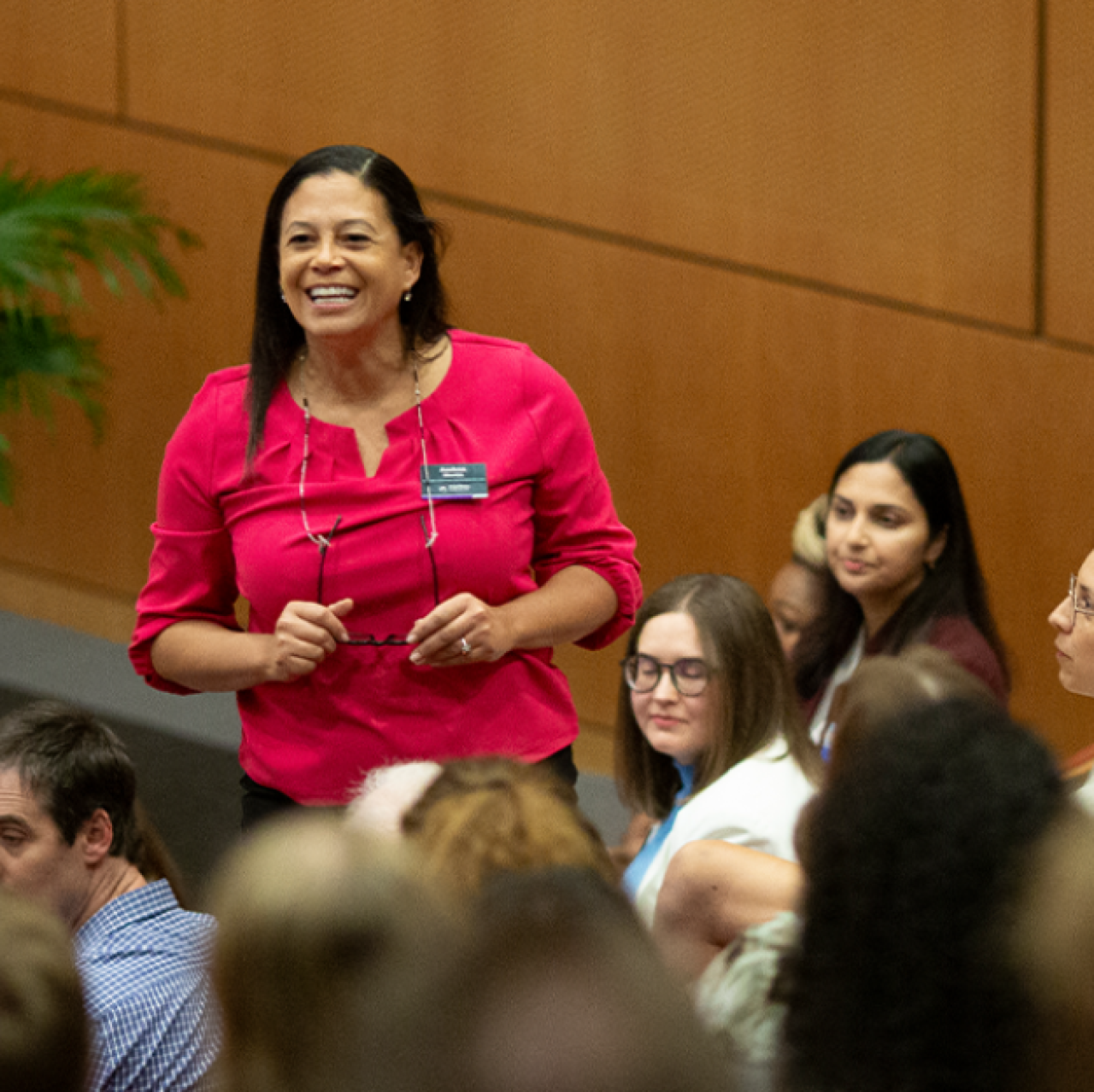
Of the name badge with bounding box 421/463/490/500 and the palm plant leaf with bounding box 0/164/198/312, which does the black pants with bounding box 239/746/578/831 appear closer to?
the name badge with bounding box 421/463/490/500

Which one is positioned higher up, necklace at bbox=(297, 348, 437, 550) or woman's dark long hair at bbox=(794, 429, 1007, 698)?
necklace at bbox=(297, 348, 437, 550)

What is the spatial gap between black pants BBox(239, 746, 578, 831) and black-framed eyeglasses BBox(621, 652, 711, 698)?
14cm

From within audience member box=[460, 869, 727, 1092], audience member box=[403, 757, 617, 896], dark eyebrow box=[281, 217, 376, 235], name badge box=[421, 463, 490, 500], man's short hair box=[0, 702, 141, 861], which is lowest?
man's short hair box=[0, 702, 141, 861]

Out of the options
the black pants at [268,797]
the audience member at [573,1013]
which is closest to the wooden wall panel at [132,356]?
the black pants at [268,797]

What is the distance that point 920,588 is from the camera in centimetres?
300

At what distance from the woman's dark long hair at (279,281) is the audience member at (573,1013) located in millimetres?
1581

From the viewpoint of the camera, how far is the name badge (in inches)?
86.5

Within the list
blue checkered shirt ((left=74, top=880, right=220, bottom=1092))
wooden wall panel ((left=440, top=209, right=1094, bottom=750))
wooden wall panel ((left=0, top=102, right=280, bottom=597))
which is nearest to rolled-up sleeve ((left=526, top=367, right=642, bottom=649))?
blue checkered shirt ((left=74, top=880, right=220, bottom=1092))

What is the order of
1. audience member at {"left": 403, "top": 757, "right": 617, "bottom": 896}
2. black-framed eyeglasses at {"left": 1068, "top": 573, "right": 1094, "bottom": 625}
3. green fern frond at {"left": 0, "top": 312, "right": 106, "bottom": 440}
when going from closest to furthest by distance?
1. audience member at {"left": 403, "top": 757, "right": 617, "bottom": 896}
2. black-framed eyeglasses at {"left": 1068, "top": 573, "right": 1094, "bottom": 625}
3. green fern frond at {"left": 0, "top": 312, "right": 106, "bottom": 440}

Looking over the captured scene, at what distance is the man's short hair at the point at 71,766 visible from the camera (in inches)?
81.5

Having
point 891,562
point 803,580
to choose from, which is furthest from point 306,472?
point 803,580

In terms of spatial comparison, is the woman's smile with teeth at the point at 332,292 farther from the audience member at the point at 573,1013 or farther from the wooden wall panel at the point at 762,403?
the wooden wall panel at the point at 762,403

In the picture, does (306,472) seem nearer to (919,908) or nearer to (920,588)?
(920,588)

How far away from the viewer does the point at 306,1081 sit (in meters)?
0.81
